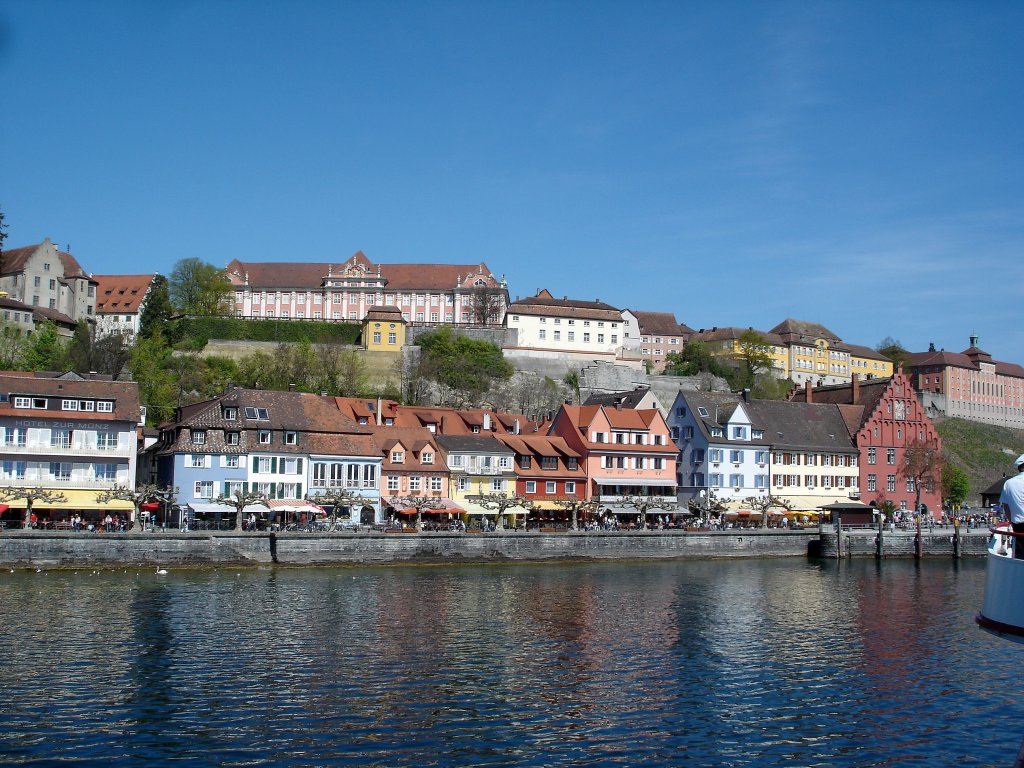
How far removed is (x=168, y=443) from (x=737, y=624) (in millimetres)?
41079

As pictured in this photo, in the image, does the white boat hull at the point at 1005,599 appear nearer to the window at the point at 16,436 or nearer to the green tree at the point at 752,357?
the window at the point at 16,436

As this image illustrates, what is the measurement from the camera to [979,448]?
126 metres

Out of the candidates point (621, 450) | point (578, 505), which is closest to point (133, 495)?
point (578, 505)

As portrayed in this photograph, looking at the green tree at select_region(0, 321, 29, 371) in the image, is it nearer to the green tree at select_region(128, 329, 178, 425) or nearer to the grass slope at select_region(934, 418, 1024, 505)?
the green tree at select_region(128, 329, 178, 425)

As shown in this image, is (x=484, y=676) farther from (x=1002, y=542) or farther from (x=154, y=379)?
(x=154, y=379)

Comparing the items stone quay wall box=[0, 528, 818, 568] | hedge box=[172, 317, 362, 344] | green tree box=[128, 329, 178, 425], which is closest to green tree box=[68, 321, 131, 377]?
green tree box=[128, 329, 178, 425]

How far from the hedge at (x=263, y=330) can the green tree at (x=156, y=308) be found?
310cm

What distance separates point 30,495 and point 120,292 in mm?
84027

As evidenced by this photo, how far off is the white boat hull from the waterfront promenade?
42804 millimetres

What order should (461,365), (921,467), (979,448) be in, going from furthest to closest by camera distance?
(979,448) → (461,365) → (921,467)

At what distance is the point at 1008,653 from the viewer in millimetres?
36812

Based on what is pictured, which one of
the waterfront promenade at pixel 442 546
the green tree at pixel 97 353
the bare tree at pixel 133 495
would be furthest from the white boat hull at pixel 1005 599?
the green tree at pixel 97 353

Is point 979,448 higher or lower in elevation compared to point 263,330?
lower

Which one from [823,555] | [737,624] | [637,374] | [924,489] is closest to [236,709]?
[737,624]
